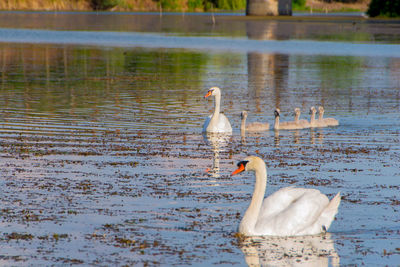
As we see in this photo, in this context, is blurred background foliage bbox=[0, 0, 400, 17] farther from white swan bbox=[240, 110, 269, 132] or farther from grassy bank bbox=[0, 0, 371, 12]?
white swan bbox=[240, 110, 269, 132]

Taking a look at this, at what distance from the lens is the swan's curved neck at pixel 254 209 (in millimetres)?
10109

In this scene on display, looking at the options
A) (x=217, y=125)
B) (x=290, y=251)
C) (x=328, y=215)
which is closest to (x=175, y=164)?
(x=217, y=125)

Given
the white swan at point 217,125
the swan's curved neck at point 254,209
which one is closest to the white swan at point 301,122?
the white swan at point 217,125

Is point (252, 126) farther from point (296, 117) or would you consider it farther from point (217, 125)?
point (296, 117)

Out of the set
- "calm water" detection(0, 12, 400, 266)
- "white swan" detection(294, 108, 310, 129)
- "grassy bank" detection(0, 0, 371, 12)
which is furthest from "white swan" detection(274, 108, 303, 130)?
"grassy bank" detection(0, 0, 371, 12)

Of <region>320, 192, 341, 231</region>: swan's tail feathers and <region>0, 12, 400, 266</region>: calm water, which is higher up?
<region>320, 192, 341, 231</region>: swan's tail feathers

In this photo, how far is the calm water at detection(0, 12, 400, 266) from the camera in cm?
966

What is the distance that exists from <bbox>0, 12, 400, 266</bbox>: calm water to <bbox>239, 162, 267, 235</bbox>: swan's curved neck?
18 cm

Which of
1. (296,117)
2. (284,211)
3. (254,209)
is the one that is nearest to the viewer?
(254,209)

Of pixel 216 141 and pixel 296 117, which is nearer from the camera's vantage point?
pixel 216 141

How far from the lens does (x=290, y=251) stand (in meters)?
9.66

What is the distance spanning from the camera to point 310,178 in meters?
13.5

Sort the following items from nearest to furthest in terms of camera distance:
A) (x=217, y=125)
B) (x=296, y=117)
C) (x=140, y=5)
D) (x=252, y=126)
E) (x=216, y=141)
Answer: (x=216, y=141)
(x=217, y=125)
(x=252, y=126)
(x=296, y=117)
(x=140, y=5)

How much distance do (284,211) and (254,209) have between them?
1.49 ft
